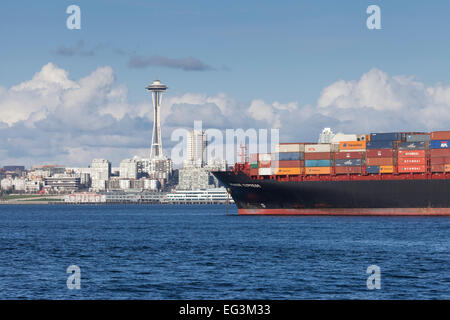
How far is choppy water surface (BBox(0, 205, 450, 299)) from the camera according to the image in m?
29.5

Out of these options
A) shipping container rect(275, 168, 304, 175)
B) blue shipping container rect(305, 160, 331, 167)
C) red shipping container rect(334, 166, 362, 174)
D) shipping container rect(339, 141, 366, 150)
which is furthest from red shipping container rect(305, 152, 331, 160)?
shipping container rect(339, 141, 366, 150)

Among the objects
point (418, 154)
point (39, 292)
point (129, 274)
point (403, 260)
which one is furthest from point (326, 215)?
point (39, 292)

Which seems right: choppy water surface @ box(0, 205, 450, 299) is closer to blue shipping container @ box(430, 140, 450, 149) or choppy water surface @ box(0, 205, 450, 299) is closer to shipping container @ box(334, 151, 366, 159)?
blue shipping container @ box(430, 140, 450, 149)

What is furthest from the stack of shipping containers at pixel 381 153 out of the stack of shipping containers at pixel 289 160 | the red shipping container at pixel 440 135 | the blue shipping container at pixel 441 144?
the stack of shipping containers at pixel 289 160

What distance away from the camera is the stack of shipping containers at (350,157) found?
87.4m

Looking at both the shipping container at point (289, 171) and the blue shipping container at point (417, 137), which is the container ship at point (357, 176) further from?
the shipping container at point (289, 171)

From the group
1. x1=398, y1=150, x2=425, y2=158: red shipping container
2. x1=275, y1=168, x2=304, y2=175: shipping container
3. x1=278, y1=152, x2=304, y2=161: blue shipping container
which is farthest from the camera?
x1=278, y1=152, x2=304, y2=161: blue shipping container

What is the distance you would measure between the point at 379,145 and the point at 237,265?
176 ft

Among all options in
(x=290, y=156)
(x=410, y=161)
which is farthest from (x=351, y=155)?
(x=290, y=156)

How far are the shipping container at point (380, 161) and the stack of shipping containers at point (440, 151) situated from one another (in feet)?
17.1
